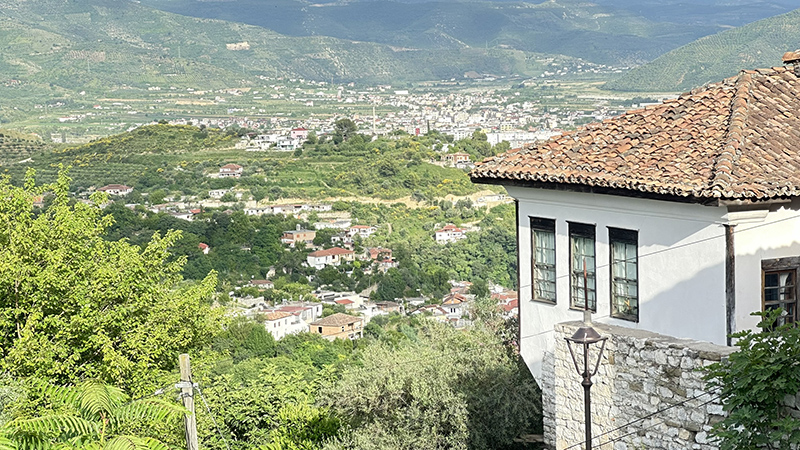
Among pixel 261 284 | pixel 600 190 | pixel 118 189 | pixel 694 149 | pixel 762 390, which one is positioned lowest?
pixel 261 284

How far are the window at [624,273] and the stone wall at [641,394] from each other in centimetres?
51

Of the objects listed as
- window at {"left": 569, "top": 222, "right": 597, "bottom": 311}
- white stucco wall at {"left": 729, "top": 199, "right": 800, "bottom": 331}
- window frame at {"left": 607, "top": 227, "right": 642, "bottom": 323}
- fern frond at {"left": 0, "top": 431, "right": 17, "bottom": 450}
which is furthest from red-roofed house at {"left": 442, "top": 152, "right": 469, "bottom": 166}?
fern frond at {"left": 0, "top": 431, "right": 17, "bottom": 450}

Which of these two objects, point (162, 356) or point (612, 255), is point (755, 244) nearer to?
point (612, 255)

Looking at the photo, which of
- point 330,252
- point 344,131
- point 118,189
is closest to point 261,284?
point 330,252

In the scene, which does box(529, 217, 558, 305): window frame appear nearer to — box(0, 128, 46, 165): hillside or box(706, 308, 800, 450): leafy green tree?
box(706, 308, 800, 450): leafy green tree

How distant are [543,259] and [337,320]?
47427 millimetres

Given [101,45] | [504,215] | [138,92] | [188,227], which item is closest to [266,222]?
[188,227]

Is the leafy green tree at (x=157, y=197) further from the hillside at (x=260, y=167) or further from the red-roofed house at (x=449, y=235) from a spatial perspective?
the red-roofed house at (x=449, y=235)

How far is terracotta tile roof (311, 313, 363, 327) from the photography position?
189ft

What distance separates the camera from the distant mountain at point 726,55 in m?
124

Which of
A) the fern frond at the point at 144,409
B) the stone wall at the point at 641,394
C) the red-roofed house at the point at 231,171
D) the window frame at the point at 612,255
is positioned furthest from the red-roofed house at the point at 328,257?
the fern frond at the point at 144,409

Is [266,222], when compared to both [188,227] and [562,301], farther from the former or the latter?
[562,301]

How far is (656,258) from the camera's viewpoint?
384 inches

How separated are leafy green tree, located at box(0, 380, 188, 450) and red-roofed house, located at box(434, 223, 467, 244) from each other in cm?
7598
